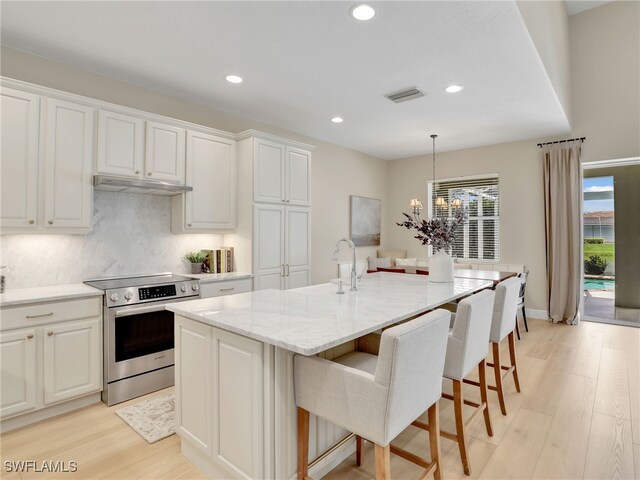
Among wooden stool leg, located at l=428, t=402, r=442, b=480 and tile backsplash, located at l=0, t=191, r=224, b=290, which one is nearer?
wooden stool leg, located at l=428, t=402, r=442, b=480

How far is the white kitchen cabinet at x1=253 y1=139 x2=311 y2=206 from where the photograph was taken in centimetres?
395

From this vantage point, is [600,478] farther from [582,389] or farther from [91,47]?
[91,47]

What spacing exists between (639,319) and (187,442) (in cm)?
605

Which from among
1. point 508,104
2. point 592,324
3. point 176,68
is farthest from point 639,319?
point 176,68

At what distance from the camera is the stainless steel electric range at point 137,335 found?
2.78 meters

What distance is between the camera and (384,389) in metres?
1.38

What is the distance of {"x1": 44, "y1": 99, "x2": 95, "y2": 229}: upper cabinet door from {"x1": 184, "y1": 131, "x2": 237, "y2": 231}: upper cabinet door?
886mm

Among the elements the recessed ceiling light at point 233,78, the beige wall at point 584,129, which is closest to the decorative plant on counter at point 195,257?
the recessed ceiling light at point 233,78

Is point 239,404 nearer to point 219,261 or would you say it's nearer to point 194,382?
point 194,382

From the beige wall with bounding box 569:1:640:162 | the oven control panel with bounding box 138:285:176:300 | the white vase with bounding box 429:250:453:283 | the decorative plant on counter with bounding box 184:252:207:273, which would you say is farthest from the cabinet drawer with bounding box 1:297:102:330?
the beige wall with bounding box 569:1:640:162

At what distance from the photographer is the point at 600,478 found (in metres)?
1.95

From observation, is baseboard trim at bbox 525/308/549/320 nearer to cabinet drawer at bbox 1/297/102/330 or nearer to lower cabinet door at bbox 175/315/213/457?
lower cabinet door at bbox 175/315/213/457

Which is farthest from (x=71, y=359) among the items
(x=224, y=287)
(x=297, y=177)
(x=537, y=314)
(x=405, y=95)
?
(x=537, y=314)

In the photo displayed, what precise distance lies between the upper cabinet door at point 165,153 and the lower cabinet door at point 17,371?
1605mm
